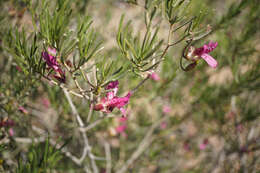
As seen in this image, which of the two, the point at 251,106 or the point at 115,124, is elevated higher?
the point at 115,124

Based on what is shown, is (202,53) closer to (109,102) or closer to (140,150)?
(109,102)

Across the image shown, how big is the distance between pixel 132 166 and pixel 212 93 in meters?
0.89

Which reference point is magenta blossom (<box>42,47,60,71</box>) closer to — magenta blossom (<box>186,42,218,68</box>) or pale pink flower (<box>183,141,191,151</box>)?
magenta blossom (<box>186,42,218,68</box>)

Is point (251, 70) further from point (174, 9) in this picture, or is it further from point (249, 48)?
point (174, 9)

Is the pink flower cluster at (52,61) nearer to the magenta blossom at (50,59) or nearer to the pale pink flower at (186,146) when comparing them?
the magenta blossom at (50,59)

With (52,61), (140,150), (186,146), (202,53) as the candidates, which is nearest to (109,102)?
(52,61)

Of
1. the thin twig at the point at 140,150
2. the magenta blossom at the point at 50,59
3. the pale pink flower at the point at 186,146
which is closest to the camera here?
the magenta blossom at the point at 50,59

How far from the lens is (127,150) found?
1932mm

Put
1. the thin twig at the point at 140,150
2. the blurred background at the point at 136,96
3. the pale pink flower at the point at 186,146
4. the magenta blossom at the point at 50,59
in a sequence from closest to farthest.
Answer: the magenta blossom at the point at 50,59
the blurred background at the point at 136,96
the thin twig at the point at 140,150
the pale pink flower at the point at 186,146

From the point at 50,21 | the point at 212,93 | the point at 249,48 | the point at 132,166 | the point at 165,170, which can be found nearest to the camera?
the point at 50,21

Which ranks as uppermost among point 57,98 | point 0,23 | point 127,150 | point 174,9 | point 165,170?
point 0,23

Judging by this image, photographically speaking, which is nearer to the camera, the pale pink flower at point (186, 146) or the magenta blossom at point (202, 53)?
the magenta blossom at point (202, 53)

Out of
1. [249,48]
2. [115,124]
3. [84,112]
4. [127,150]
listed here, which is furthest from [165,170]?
[249,48]

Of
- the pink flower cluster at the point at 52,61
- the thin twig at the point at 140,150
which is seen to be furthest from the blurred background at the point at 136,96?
the pink flower cluster at the point at 52,61
